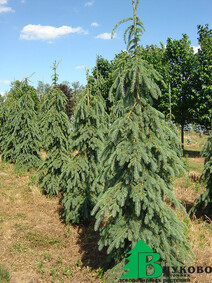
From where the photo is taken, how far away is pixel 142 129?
4043 mm

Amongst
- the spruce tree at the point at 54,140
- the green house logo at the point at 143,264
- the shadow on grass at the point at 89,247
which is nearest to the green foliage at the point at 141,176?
the green house logo at the point at 143,264

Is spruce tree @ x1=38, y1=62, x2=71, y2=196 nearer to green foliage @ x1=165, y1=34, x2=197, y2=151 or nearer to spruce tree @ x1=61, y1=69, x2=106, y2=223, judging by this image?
spruce tree @ x1=61, y1=69, x2=106, y2=223

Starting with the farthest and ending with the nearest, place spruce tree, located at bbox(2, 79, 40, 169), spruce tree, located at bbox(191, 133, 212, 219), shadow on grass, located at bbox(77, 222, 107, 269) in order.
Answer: spruce tree, located at bbox(2, 79, 40, 169) → spruce tree, located at bbox(191, 133, 212, 219) → shadow on grass, located at bbox(77, 222, 107, 269)

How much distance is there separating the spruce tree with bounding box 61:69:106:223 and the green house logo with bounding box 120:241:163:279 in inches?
129

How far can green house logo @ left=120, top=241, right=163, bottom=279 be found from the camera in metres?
3.90

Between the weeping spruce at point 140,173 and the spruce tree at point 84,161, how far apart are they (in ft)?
9.44

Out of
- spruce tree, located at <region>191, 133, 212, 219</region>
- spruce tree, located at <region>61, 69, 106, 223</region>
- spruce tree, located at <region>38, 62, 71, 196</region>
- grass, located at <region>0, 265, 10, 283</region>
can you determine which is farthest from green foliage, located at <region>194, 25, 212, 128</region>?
grass, located at <region>0, 265, 10, 283</region>

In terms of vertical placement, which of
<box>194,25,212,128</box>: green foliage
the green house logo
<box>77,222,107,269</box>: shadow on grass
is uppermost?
<box>194,25,212,128</box>: green foliage

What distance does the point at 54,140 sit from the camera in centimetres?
951

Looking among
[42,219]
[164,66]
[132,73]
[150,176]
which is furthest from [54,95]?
[164,66]

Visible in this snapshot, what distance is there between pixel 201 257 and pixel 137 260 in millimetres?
1963

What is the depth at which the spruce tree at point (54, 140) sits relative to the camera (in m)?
9.30

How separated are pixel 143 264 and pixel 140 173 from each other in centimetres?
151

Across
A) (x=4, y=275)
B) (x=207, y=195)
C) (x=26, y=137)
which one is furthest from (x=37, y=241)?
(x=26, y=137)
